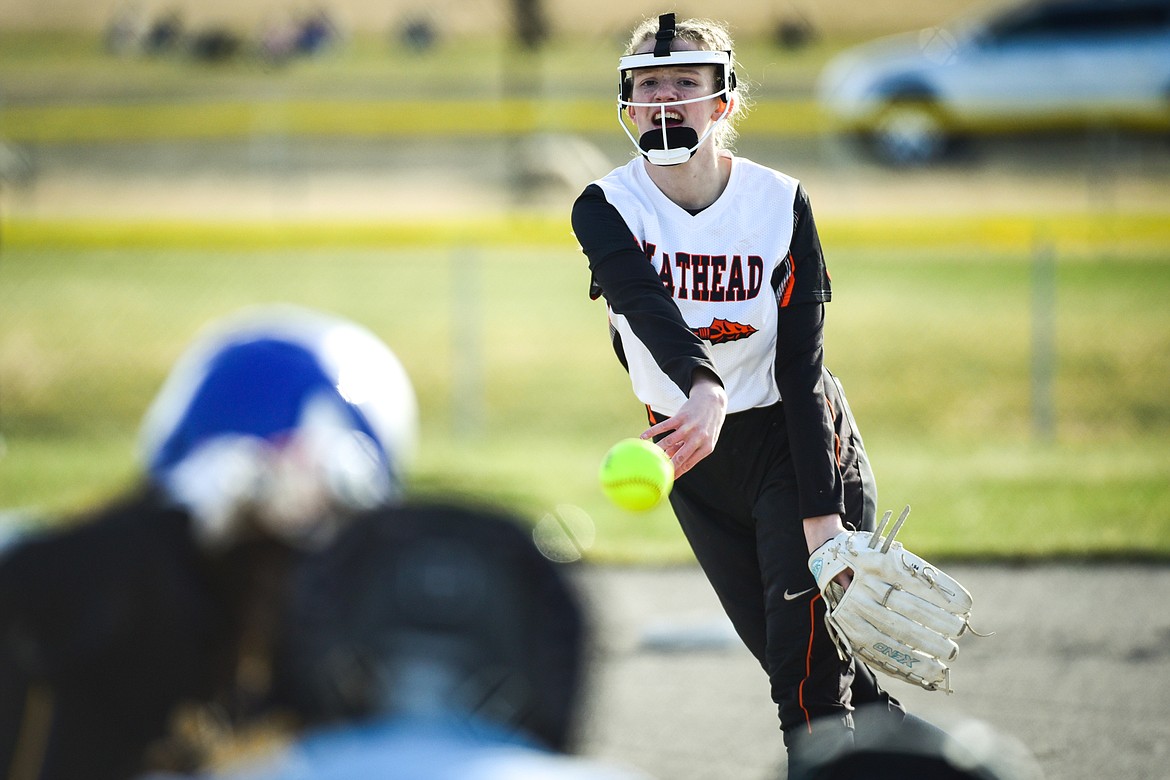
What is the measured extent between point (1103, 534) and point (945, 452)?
2.07 metres

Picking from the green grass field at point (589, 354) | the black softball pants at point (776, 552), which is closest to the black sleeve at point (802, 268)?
the black softball pants at point (776, 552)

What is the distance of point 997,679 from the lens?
17.2 feet

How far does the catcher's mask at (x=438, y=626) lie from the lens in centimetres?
175

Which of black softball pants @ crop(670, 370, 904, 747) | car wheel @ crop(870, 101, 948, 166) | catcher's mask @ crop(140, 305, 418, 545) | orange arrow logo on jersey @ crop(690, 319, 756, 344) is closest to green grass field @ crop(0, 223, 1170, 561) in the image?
black softball pants @ crop(670, 370, 904, 747)

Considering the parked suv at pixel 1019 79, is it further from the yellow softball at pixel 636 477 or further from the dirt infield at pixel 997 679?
the yellow softball at pixel 636 477

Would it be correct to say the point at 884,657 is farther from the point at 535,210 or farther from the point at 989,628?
the point at 535,210

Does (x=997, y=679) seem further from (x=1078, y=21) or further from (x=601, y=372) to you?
(x=1078, y=21)

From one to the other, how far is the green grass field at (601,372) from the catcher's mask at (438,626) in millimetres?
5425

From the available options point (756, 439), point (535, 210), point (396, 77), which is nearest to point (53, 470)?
point (756, 439)

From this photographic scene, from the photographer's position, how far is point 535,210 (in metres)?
16.7

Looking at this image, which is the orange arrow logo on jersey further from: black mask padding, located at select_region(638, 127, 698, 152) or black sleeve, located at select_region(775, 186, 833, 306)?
black mask padding, located at select_region(638, 127, 698, 152)

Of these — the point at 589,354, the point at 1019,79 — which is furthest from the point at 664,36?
the point at 1019,79

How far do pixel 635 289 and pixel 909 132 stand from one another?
1571cm

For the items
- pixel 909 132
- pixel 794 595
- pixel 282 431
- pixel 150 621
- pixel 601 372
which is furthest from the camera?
pixel 909 132
